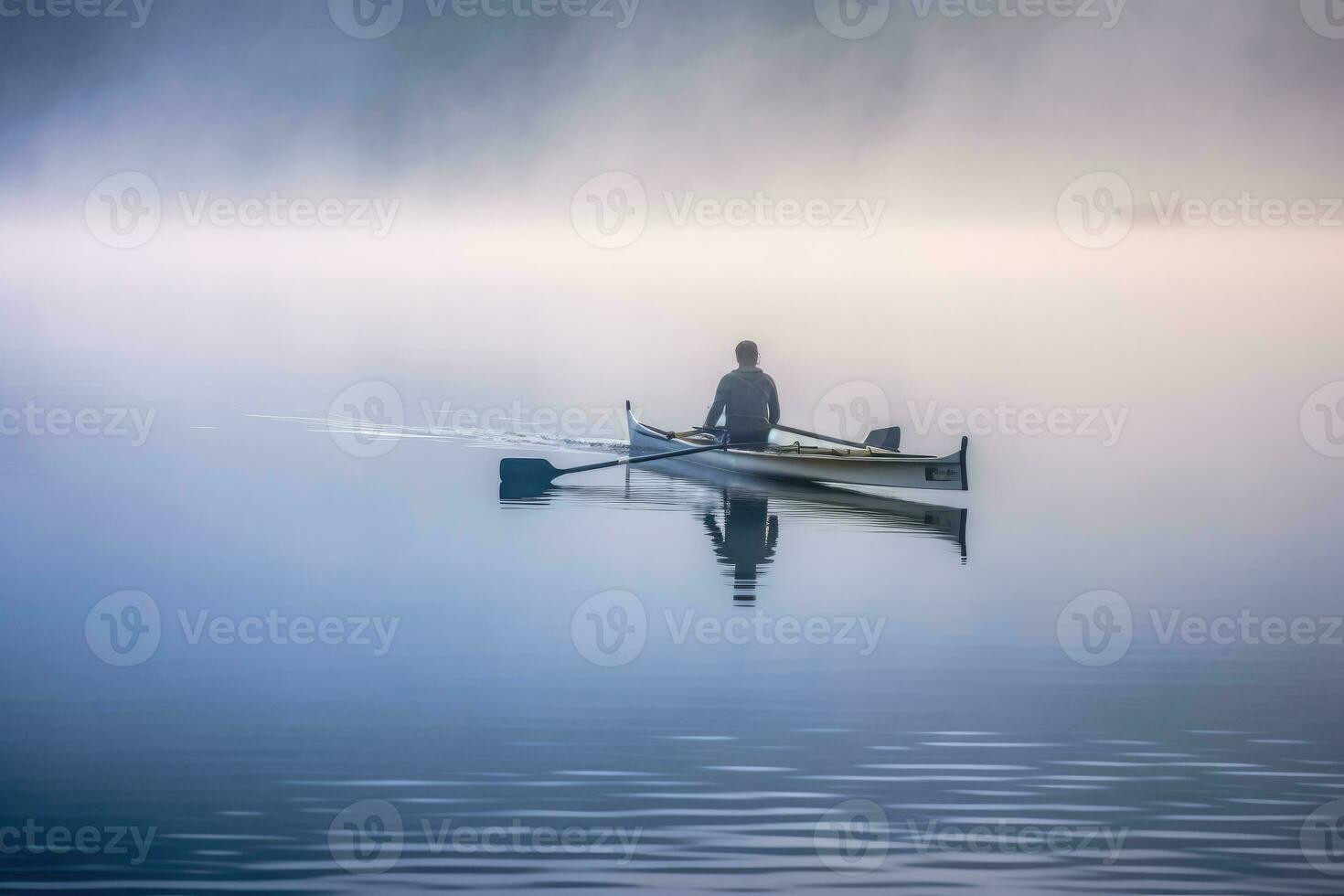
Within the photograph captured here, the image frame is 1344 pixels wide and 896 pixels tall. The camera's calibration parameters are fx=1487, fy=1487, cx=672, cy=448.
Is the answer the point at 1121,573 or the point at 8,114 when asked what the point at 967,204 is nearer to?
the point at 8,114

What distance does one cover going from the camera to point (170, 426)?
56.9ft

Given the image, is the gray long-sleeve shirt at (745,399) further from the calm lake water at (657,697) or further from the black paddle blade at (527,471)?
the black paddle blade at (527,471)

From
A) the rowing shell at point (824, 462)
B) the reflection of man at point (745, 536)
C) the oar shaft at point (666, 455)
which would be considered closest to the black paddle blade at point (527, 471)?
the oar shaft at point (666, 455)

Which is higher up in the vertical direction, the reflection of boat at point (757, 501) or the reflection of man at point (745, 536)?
the reflection of boat at point (757, 501)

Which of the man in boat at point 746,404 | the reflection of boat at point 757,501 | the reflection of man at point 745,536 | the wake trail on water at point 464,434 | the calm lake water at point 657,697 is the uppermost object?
the man in boat at point 746,404

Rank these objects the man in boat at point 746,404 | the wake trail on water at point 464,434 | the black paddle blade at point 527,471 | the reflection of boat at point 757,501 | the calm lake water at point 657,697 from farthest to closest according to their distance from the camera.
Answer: the wake trail on water at point 464,434 < the man in boat at point 746,404 < the black paddle blade at point 527,471 < the reflection of boat at point 757,501 < the calm lake water at point 657,697

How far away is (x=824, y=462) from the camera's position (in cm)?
1288

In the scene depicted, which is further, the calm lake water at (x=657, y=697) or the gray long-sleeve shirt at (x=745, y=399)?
the gray long-sleeve shirt at (x=745, y=399)

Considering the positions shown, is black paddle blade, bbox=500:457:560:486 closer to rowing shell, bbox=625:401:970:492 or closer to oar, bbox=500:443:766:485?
oar, bbox=500:443:766:485

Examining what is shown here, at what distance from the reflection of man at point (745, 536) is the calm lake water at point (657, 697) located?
0.15 feet

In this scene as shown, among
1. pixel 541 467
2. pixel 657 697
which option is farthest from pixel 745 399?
pixel 657 697

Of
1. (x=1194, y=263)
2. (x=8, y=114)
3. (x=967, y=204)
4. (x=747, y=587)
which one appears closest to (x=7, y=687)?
(x=747, y=587)

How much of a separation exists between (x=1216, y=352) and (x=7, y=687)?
29.2 m

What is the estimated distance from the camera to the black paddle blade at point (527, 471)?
1353 cm
